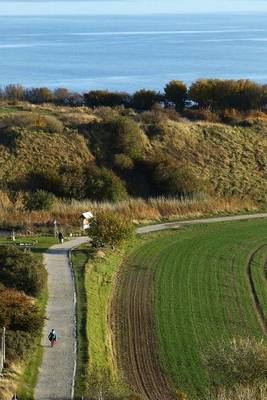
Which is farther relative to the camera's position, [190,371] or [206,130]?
[206,130]

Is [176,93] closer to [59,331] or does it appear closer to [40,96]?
[40,96]

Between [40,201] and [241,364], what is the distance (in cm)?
2551

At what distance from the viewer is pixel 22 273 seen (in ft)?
82.9

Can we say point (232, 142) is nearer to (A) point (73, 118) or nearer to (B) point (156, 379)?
(A) point (73, 118)

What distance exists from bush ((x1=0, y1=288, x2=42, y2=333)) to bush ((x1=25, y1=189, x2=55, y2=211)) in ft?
58.2

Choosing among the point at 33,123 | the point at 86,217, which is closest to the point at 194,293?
the point at 86,217

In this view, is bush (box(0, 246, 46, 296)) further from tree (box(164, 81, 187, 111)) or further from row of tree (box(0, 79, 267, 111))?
tree (box(164, 81, 187, 111))

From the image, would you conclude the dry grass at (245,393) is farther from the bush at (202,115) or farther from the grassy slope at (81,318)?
the bush at (202,115)

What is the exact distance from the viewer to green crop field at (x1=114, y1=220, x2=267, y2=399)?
21031 mm

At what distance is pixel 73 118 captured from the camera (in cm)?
5128

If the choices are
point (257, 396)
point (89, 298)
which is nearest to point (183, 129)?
point (89, 298)

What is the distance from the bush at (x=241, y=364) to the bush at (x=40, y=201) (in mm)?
24122

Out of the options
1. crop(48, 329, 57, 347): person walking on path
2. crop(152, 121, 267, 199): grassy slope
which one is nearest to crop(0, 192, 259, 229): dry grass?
crop(152, 121, 267, 199): grassy slope

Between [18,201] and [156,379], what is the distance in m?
23.6
